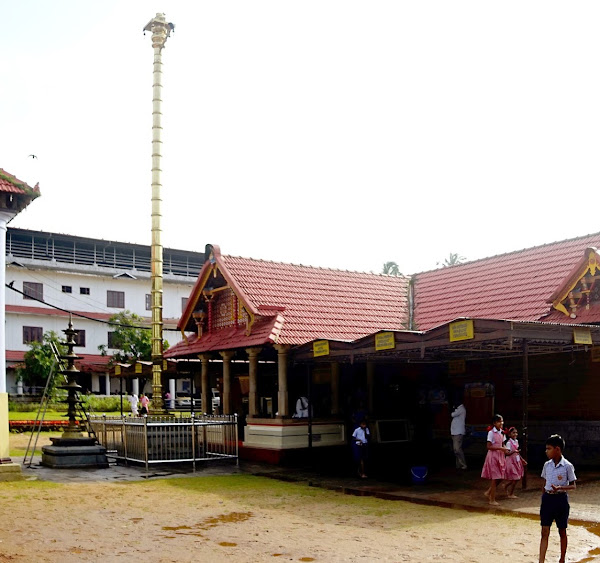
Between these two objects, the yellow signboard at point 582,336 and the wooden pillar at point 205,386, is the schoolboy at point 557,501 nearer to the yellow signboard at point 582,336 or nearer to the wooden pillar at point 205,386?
the yellow signboard at point 582,336

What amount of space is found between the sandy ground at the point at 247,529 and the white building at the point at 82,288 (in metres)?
35.5

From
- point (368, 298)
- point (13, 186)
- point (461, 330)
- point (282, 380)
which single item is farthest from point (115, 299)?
point (461, 330)

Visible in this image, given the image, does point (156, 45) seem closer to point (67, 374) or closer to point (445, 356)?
point (67, 374)

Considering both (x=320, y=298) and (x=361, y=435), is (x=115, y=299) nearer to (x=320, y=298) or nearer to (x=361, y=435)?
(x=320, y=298)

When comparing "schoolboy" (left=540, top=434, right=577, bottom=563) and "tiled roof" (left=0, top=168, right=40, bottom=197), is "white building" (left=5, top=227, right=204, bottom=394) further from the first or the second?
"schoolboy" (left=540, top=434, right=577, bottom=563)

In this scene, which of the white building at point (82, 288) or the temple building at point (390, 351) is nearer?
the temple building at point (390, 351)

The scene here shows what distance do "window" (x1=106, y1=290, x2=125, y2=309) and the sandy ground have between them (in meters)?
38.7

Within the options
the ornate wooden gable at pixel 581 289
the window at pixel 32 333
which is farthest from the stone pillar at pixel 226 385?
the window at pixel 32 333

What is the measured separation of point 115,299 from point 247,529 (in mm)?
43697

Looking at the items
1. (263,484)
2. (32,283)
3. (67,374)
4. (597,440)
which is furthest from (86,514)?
(32,283)

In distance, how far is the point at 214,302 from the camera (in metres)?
21.8

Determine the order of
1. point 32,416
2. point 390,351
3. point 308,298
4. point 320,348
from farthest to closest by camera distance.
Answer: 1. point 32,416
2. point 308,298
3. point 320,348
4. point 390,351

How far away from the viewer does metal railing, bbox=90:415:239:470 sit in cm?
1719

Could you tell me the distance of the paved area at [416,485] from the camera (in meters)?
11.9
